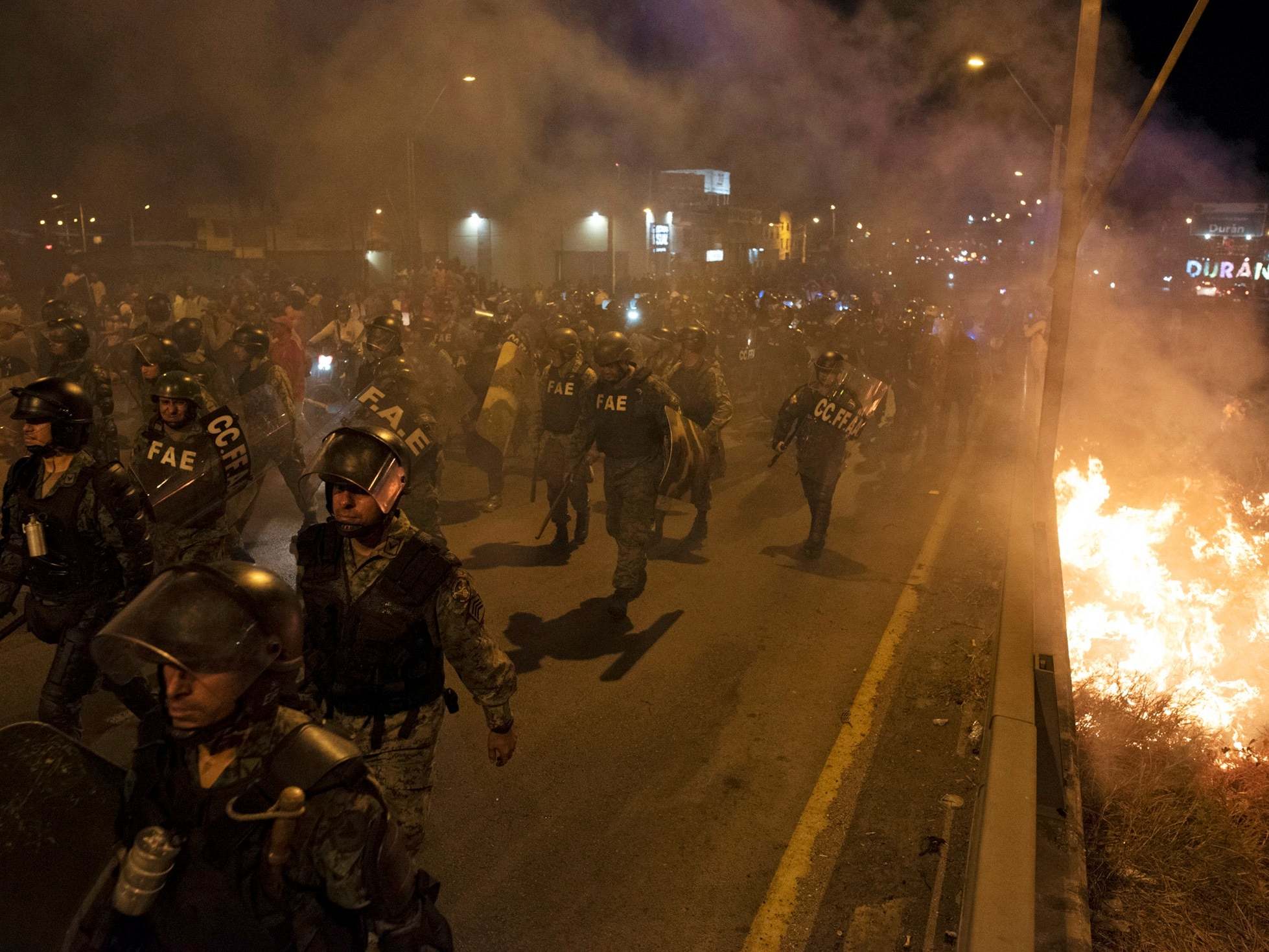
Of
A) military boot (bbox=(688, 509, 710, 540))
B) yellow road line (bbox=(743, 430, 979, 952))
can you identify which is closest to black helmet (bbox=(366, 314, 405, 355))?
military boot (bbox=(688, 509, 710, 540))

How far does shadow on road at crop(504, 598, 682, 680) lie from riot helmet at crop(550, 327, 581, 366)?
6.41ft

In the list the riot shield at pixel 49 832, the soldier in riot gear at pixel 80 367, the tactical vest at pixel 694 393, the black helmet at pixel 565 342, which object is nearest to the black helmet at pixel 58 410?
the riot shield at pixel 49 832

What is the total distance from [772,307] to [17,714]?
44.7 feet

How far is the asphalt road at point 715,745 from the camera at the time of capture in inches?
136

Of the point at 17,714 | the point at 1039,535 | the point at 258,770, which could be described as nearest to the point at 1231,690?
the point at 1039,535

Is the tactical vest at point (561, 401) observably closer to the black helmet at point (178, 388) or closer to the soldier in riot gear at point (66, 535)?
the black helmet at point (178, 388)

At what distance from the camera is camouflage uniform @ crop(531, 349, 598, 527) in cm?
741

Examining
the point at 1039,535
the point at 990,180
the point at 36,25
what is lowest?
the point at 1039,535

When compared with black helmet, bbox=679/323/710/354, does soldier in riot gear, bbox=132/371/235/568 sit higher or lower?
lower

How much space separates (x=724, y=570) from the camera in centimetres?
733

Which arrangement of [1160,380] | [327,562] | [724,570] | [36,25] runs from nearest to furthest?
[327,562]
[724,570]
[1160,380]
[36,25]

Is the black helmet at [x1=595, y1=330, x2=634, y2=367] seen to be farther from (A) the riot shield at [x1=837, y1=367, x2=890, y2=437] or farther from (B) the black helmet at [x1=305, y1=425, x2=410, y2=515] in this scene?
(B) the black helmet at [x1=305, y1=425, x2=410, y2=515]

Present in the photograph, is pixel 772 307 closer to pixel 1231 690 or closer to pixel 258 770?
pixel 1231 690

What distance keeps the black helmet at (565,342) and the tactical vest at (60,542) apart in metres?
3.84
